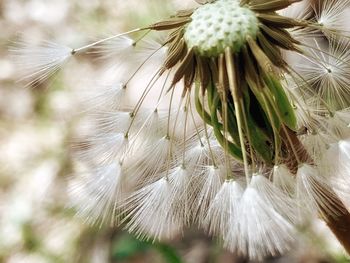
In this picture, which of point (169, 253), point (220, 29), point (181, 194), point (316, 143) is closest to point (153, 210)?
point (181, 194)

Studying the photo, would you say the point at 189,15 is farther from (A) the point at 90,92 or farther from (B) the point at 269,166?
(A) the point at 90,92

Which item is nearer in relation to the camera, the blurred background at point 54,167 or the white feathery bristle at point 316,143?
the white feathery bristle at point 316,143

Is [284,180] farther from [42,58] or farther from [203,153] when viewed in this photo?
[42,58]

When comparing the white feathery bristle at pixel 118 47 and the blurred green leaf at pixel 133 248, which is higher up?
Answer: the white feathery bristle at pixel 118 47

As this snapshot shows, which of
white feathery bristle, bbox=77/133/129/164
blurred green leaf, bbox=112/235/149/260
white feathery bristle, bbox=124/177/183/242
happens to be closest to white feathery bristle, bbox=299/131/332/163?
white feathery bristle, bbox=124/177/183/242

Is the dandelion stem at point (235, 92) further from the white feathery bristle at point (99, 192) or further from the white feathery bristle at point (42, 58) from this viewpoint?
the white feathery bristle at point (42, 58)

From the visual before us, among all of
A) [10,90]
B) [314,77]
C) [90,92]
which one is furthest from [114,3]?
[314,77]

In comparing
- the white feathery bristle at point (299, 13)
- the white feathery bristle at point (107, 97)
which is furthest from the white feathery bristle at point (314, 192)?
the white feathery bristle at point (107, 97)

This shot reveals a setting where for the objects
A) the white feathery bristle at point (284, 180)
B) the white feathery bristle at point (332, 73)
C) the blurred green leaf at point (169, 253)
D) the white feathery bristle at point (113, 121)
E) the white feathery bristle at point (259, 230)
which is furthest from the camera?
the blurred green leaf at point (169, 253)
